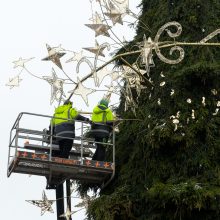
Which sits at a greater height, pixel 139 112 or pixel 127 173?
pixel 139 112

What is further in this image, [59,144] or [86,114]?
[86,114]

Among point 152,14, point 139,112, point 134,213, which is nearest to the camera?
point 134,213

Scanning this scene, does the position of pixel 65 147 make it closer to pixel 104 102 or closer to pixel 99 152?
pixel 99 152

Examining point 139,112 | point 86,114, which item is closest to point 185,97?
point 139,112

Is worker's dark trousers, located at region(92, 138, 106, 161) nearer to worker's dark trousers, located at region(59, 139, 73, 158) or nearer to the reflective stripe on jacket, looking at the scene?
the reflective stripe on jacket

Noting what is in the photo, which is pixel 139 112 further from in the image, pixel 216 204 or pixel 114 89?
pixel 216 204

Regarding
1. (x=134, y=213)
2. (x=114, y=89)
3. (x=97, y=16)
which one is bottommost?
(x=134, y=213)

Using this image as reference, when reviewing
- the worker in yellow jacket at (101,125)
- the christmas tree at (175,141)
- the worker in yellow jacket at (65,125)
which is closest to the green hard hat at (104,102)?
the worker in yellow jacket at (101,125)

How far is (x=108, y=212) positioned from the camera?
19016 mm

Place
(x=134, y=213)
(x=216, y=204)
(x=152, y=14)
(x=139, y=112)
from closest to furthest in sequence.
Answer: (x=216, y=204) → (x=134, y=213) → (x=139, y=112) → (x=152, y=14)

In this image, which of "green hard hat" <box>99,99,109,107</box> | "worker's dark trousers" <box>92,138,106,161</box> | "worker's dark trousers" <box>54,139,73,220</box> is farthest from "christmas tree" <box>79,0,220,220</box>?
"worker's dark trousers" <box>54,139,73,220</box>

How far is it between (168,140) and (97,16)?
312 cm

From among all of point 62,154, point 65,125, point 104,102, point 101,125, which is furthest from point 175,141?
point 62,154

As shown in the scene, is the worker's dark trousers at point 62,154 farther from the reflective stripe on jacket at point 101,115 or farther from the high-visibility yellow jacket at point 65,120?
the reflective stripe on jacket at point 101,115
